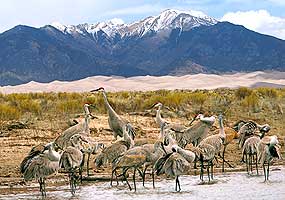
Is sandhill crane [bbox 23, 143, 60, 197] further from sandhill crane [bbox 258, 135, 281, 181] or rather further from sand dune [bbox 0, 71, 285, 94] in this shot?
sand dune [bbox 0, 71, 285, 94]

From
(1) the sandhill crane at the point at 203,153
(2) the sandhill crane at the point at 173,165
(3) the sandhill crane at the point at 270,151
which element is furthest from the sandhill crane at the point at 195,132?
(2) the sandhill crane at the point at 173,165

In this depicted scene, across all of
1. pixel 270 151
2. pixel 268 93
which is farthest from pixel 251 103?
pixel 270 151

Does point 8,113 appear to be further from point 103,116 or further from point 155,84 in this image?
point 155,84

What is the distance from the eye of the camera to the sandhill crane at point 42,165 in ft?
40.8

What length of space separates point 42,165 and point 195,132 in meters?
5.21

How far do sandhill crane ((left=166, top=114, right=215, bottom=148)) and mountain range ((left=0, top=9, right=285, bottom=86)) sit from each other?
12412 cm

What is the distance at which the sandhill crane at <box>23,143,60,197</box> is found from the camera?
40.8 ft

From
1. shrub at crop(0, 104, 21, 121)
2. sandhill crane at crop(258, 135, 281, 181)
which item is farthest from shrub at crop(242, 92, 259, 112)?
sandhill crane at crop(258, 135, 281, 181)

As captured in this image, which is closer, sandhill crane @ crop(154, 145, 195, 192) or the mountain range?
sandhill crane @ crop(154, 145, 195, 192)

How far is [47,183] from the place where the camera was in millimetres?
14281

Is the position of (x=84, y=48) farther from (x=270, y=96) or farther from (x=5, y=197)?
(x=5, y=197)

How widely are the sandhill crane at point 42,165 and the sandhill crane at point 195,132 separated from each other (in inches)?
184

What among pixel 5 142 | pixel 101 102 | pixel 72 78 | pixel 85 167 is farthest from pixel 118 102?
pixel 72 78

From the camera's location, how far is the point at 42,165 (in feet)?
40.8
